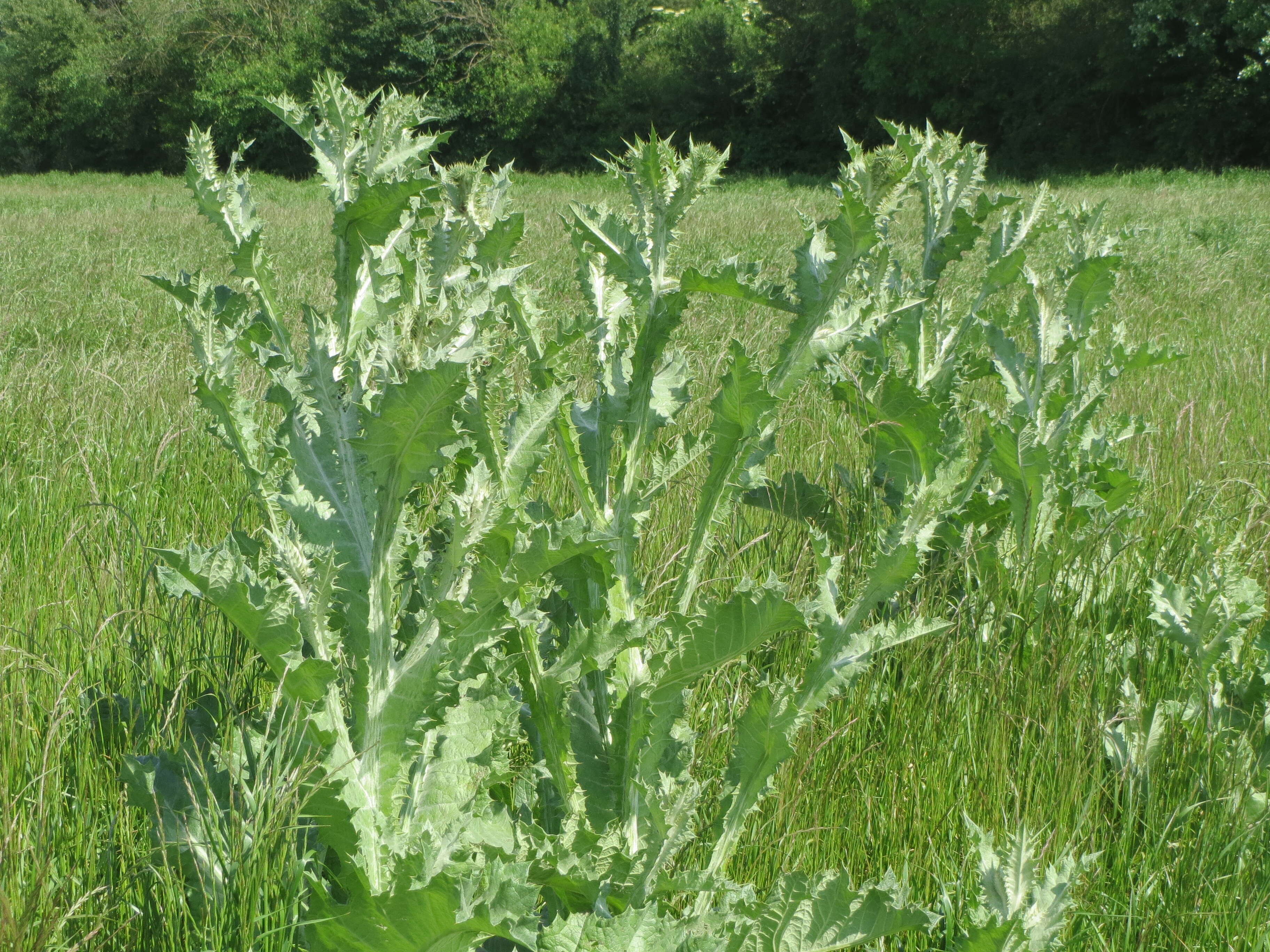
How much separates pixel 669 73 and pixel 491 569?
40866 mm

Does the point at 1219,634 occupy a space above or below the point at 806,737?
above

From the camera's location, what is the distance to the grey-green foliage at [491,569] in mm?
1139

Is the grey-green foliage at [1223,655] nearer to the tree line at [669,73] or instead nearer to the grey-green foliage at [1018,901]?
the grey-green foliage at [1018,901]

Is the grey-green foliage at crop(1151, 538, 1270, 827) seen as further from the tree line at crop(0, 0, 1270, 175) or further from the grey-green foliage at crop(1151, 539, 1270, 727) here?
the tree line at crop(0, 0, 1270, 175)

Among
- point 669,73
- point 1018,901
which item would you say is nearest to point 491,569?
point 1018,901

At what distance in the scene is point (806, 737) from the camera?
80.9 inches

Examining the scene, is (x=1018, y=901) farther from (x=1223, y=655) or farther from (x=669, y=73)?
(x=669, y=73)

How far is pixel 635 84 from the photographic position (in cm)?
3969

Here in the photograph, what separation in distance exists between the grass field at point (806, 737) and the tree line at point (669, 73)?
28230 mm

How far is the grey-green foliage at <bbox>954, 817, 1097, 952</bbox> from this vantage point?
1.25 meters

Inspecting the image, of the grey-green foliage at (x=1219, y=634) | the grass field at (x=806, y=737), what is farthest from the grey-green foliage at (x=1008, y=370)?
the grey-green foliage at (x=1219, y=634)

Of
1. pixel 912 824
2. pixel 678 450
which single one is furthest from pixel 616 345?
pixel 912 824

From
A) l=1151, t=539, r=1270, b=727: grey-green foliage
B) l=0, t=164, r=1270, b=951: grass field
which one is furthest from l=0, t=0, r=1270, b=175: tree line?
l=1151, t=539, r=1270, b=727: grey-green foliage

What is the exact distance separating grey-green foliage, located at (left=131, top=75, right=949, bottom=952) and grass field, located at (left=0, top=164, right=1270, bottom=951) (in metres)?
0.22
